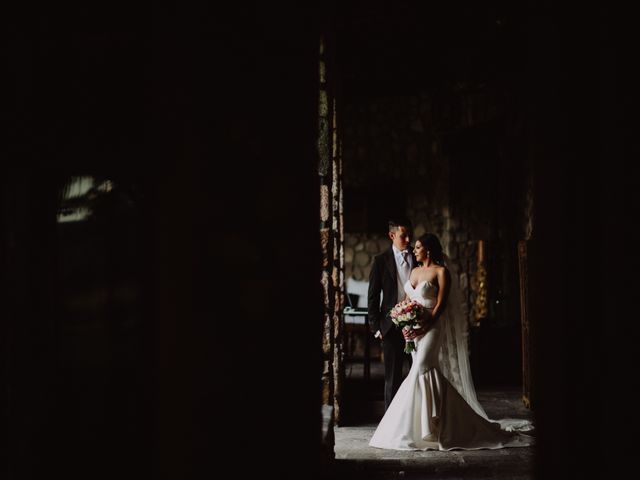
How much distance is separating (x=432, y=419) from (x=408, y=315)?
0.83 metres

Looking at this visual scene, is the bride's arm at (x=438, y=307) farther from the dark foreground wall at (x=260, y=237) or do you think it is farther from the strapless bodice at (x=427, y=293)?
the dark foreground wall at (x=260, y=237)

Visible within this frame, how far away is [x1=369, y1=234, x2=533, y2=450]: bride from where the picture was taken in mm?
5328

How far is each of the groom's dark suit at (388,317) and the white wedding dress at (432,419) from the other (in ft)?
1.61

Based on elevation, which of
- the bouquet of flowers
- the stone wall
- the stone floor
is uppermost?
the stone wall

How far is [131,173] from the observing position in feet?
10.7

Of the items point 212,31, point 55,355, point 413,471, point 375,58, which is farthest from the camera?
point 375,58

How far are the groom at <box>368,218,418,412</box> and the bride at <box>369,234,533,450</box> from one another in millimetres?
311

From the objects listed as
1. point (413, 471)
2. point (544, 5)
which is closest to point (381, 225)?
point (413, 471)

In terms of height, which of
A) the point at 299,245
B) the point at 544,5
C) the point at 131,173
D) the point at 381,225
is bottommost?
the point at 299,245

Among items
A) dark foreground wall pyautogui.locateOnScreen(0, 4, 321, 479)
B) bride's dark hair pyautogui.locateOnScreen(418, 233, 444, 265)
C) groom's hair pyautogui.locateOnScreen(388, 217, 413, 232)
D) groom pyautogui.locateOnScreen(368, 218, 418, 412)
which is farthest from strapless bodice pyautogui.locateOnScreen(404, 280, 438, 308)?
dark foreground wall pyautogui.locateOnScreen(0, 4, 321, 479)

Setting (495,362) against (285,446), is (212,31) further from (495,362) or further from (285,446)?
(495,362)

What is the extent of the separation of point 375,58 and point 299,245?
25.5 feet

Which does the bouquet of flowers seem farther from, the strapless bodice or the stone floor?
the stone floor

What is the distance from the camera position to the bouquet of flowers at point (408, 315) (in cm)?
559
